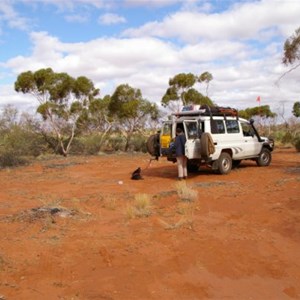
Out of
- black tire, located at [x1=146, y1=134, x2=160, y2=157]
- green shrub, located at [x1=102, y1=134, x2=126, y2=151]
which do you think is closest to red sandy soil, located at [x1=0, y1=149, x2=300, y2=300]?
black tire, located at [x1=146, y1=134, x2=160, y2=157]

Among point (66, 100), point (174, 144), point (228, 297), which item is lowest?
point (228, 297)

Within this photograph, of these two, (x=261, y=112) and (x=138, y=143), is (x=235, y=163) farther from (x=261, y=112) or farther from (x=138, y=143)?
(x=261, y=112)

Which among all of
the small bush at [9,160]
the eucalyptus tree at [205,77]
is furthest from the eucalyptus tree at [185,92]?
the small bush at [9,160]

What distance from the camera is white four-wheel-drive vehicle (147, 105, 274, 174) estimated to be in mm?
13609

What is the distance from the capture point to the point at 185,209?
29.9 ft

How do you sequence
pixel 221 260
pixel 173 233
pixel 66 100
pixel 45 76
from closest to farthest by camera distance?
pixel 221 260 < pixel 173 233 < pixel 45 76 < pixel 66 100

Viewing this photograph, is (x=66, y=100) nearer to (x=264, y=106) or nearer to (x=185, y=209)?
(x=185, y=209)

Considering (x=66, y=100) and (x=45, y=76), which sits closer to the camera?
(x=45, y=76)

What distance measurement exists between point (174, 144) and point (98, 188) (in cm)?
283

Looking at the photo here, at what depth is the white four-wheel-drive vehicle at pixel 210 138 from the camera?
44.7 feet

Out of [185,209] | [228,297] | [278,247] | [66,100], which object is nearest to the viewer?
[228,297]

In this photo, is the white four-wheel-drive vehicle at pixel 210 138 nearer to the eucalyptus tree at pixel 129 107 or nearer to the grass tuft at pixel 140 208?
the grass tuft at pixel 140 208

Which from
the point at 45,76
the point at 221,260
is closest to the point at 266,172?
the point at 221,260

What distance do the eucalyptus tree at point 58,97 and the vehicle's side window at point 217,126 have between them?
45.0ft
